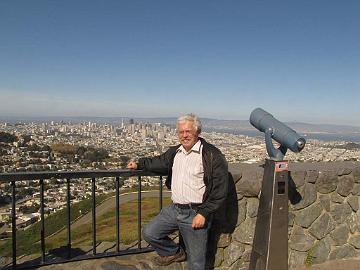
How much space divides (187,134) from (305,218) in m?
2.15

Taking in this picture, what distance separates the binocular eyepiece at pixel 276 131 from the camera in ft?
11.8

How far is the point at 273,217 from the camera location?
387 centimetres

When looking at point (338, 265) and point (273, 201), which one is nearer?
point (273, 201)

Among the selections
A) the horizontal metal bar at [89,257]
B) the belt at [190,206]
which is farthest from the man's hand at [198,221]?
the horizontal metal bar at [89,257]

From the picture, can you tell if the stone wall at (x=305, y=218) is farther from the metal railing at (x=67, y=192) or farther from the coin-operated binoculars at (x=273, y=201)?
the metal railing at (x=67, y=192)

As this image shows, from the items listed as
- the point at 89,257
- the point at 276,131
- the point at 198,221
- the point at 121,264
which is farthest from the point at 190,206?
the point at 89,257

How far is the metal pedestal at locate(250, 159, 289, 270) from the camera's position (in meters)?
3.85

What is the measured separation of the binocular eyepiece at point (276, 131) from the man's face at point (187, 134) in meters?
0.81

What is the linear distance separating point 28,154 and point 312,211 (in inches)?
Answer: 879

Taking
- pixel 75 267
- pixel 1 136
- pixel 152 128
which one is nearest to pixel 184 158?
pixel 75 267

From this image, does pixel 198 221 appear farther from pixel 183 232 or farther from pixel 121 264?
pixel 121 264

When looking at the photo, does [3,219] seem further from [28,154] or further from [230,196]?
[28,154]

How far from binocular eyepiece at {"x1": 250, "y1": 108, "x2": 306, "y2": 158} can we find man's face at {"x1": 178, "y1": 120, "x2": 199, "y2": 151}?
2.67 feet

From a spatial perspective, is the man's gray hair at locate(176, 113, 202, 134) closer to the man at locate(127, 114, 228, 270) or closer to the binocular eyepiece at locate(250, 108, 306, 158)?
the man at locate(127, 114, 228, 270)
